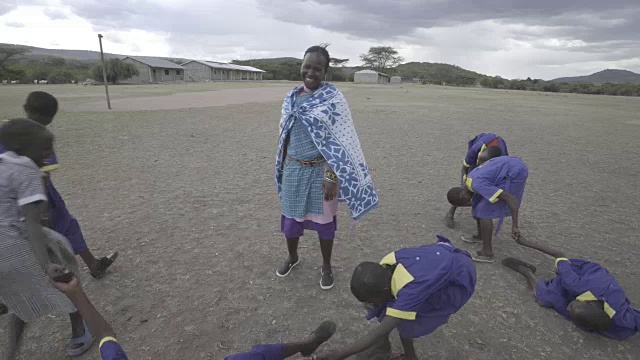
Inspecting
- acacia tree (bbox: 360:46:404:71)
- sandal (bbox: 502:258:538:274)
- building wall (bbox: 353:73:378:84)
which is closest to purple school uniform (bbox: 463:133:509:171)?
sandal (bbox: 502:258:538:274)

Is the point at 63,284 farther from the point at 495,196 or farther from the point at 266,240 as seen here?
the point at 495,196

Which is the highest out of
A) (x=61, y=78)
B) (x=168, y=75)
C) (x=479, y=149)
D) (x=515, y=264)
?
(x=168, y=75)

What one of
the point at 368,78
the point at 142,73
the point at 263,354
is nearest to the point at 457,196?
the point at 263,354

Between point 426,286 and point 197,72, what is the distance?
57863 mm

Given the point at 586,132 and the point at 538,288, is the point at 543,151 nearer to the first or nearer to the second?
the point at 586,132

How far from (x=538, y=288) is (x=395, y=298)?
5.18 ft

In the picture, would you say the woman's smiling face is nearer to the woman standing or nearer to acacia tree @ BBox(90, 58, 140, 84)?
the woman standing

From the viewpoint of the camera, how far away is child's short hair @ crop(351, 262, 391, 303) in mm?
1778

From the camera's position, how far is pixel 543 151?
8.07 meters

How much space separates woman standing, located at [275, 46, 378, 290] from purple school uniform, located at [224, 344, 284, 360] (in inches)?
39.8

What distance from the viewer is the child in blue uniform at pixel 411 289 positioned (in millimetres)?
1741

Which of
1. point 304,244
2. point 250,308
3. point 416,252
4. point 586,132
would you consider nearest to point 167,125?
point 304,244

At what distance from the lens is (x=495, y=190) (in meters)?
3.05

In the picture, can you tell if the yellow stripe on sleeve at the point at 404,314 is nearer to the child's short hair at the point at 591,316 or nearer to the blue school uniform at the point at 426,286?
the blue school uniform at the point at 426,286
